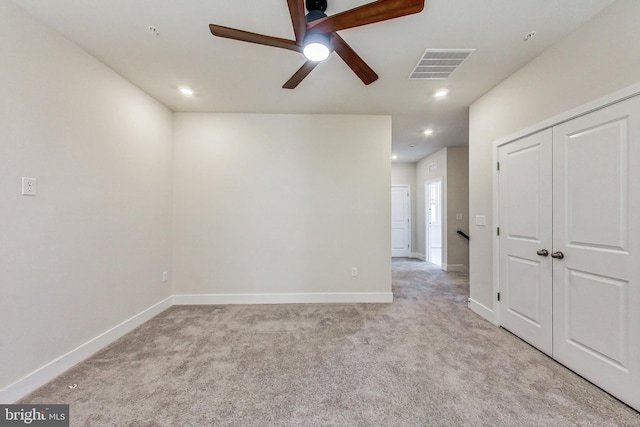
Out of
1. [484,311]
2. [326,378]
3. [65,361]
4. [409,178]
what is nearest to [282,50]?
[326,378]

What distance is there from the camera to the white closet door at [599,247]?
60.2 inches

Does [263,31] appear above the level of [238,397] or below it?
above

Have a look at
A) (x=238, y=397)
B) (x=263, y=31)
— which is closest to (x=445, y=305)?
Answer: (x=238, y=397)

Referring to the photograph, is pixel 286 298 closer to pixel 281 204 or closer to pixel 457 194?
pixel 281 204

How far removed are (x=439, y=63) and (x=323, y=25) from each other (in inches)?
55.0

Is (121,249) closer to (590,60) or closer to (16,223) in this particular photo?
(16,223)

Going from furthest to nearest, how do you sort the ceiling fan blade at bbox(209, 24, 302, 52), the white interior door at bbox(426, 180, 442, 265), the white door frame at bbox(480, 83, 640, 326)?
the white interior door at bbox(426, 180, 442, 265), the white door frame at bbox(480, 83, 640, 326), the ceiling fan blade at bbox(209, 24, 302, 52)

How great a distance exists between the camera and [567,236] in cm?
191

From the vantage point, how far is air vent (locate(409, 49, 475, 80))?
2061 mm

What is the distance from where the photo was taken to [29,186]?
1.67m

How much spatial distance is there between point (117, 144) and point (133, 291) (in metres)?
1.59

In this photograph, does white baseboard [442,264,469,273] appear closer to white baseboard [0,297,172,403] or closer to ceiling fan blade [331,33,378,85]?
ceiling fan blade [331,33,378,85]

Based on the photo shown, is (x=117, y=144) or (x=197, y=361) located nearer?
(x=197, y=361)

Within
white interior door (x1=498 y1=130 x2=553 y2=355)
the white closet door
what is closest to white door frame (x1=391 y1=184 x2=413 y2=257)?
white interior door (x1=498 y1=130 x2=553 y2=355)
